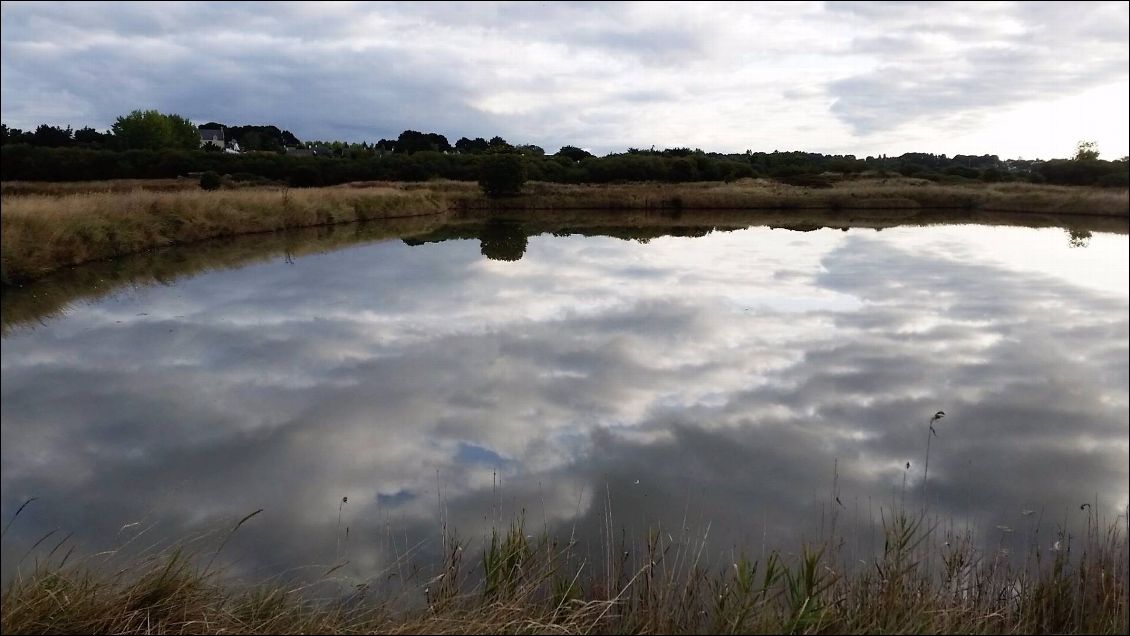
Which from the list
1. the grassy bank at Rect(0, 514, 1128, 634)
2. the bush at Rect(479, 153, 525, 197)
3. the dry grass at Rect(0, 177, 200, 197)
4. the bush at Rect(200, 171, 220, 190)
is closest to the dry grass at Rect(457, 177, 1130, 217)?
the bush at Rect(479, 153, 525, 197)

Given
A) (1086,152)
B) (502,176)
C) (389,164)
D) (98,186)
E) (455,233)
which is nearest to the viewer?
(1086,152)

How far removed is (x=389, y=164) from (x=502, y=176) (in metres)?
12.7

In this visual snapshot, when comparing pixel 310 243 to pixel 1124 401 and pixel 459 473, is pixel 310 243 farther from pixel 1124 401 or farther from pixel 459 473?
pixel 1124 401

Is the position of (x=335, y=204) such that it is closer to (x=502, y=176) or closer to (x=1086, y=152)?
(x=502, y=176)

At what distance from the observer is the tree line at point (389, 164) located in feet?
20.9

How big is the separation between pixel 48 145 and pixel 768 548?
22.7 ft

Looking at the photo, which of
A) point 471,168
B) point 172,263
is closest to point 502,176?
point 471,168

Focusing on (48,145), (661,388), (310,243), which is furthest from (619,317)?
(310,243)

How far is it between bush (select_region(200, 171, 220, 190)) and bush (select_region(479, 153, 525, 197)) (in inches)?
647

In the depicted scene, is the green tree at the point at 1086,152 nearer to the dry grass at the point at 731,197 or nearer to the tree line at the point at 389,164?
the tree line at the point at 389,164

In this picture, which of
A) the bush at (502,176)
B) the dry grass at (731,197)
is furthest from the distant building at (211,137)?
the dry grass at (731,197)

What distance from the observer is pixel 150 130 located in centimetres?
1062

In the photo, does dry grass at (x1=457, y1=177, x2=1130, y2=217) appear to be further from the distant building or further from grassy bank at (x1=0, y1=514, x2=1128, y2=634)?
grassy bank at (x1=0, y1=514, x2=1128, y2=634)

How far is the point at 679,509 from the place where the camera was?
16.2ft
